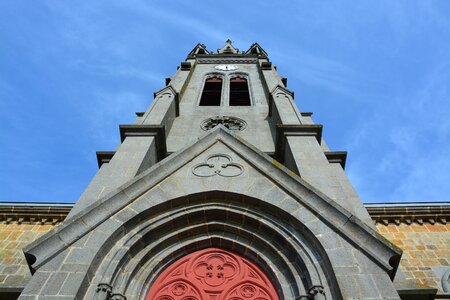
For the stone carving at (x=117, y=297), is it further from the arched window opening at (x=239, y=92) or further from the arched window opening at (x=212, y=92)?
the arched window opening at (x=239, y=92)

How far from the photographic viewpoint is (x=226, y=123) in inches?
688

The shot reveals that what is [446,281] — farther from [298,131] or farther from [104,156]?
[104,156]

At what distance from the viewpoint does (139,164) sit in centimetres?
1104

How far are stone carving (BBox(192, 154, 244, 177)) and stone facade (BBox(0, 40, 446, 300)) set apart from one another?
0.02m

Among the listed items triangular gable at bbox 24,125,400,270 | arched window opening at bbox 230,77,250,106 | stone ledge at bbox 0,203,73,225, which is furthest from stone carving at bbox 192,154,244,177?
arched window opening at bbox 230,77,250,106

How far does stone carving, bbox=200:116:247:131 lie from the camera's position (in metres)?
17.1

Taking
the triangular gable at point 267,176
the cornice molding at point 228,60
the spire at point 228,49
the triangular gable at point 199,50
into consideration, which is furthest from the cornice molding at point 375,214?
the spire at point 228,49

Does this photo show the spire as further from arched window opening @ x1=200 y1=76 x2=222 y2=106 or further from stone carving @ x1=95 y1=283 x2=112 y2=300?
stone carving @ x1=95 y1=283 x2=112 y2=300

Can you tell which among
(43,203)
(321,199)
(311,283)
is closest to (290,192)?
(321,199)

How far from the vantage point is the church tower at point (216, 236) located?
6844mm

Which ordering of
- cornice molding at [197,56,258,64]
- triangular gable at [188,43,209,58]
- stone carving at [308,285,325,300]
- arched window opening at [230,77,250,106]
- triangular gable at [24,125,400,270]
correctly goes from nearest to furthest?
1. stone carving at [308,285,325,300]
2. triangular gable at [24,125,400,270]
3. arched window opening at [230,77,250,106]
4. cornice molding at [197,56,258,64]
5. triangular gable at [188,43,209,58]

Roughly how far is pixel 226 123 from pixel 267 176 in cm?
863

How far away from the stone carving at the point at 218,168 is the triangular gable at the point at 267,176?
1.01ft

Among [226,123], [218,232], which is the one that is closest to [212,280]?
[218,232]
